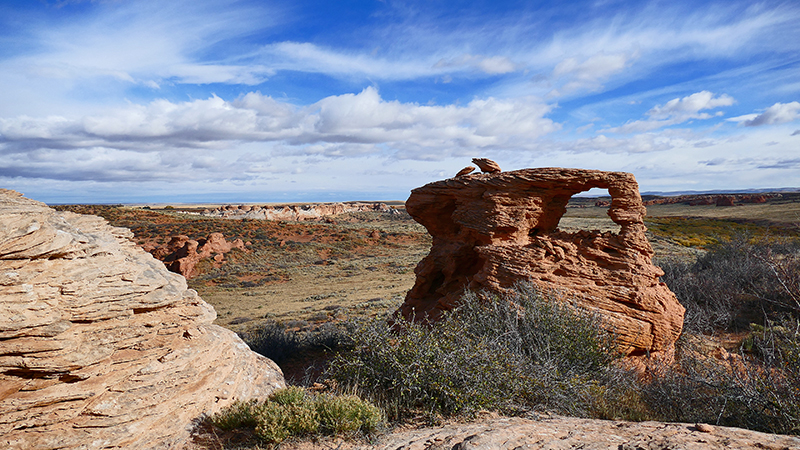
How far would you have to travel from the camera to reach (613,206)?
854cm

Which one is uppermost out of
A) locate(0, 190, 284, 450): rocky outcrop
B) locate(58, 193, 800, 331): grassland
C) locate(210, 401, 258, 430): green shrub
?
locate(0, 190, 284, 450): rocky outcrop

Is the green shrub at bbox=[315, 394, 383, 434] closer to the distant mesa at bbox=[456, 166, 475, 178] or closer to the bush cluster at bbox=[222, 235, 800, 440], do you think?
the bush cluster at bbox=[222, 235, 800, 440]

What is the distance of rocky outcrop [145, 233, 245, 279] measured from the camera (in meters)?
26.1

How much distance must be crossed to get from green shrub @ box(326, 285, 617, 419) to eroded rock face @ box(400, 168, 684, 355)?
0.87 m

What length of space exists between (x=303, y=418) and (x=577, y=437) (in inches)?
119

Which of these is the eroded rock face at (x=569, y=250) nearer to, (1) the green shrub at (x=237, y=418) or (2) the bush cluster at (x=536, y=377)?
(2) the bush cluster at (x=536, y=377)

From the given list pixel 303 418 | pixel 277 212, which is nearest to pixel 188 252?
pixel 303 418

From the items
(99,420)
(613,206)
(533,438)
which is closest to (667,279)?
(613,206)

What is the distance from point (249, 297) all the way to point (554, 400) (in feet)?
63.5

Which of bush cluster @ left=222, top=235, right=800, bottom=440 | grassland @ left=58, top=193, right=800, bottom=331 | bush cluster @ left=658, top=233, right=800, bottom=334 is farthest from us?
grassland @ left=58, top=193, right=800, bottom=331

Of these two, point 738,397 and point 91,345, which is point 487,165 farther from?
point 91,345

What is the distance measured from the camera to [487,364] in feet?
18.3

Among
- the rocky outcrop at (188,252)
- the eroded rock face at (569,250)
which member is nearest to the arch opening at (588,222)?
the eroded rock face at (569,250)

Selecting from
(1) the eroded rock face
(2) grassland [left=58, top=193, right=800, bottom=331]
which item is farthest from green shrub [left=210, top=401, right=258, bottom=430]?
(2) grassland [left=58, top=193, right=800, bottom=331]
